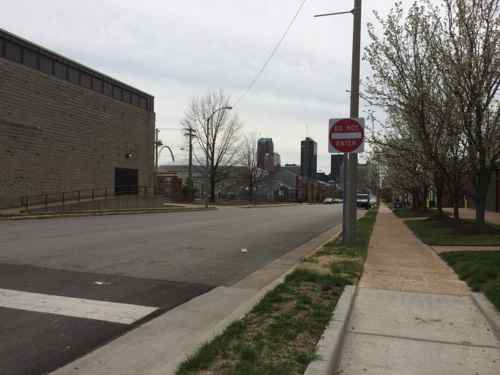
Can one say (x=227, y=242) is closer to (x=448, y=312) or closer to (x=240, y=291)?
(x=240, y=291)

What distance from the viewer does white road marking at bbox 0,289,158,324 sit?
5.19m

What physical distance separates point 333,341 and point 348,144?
25.2 feet

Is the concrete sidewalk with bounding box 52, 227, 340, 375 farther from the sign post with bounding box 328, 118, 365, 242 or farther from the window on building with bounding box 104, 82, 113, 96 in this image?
the window on building with bounding box 104, 82, 113, 96

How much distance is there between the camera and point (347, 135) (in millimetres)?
11203

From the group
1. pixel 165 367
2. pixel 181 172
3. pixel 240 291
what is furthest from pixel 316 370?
pixel 181 172

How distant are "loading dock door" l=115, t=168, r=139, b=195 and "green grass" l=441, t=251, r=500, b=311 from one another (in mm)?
31887

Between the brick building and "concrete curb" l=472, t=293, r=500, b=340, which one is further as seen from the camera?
the brick building

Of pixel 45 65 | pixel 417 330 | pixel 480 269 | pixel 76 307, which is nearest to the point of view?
pixel 417 330

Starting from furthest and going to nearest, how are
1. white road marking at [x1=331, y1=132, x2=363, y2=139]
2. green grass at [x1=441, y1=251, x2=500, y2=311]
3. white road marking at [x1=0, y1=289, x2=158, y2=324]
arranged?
white road marking at [x1=331, y1=132, x2=363, y2=139]
green grass at [x1=441, y1=251, x2=500, y2=311]
white road marking at [x1=0, y1=289, x2=158, y2=324]

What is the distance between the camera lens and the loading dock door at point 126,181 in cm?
3861

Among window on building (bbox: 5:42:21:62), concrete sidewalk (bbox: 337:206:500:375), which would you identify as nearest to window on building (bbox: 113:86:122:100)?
window on building (bbox: 5:42:21:62)

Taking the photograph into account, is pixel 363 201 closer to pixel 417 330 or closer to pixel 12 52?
pixel 12 52

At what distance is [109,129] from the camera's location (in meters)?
37.0

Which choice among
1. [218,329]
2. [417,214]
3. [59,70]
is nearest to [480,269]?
[218,329]
